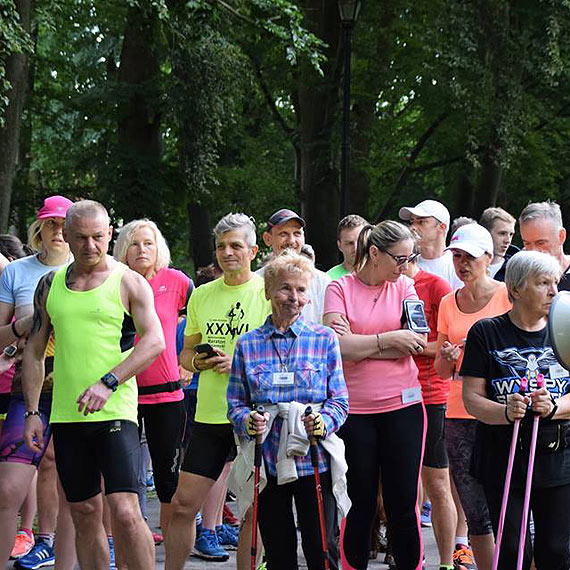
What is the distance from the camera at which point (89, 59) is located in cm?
2614

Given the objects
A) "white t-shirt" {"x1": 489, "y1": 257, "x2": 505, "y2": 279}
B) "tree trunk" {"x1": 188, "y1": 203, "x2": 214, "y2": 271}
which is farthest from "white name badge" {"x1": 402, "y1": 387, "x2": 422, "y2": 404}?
"tree trunk" {"x1": 188, "y1": 203, "x2": 214, "y2": 271}

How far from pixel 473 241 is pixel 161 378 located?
2.06m

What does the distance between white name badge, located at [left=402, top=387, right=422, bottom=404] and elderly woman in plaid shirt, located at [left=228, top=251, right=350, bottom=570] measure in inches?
25.1

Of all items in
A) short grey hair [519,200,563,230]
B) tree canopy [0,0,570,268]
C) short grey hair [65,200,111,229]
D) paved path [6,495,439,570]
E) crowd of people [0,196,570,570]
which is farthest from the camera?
tree canopy [0,0,570,268]

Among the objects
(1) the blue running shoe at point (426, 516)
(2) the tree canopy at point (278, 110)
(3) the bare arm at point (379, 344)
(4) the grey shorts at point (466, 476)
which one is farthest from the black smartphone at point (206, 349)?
(2) the tree canopy at point (278, 110)

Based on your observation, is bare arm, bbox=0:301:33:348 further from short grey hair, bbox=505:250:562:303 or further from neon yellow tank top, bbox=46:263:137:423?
short grey hair, bbox=505:250:562:303

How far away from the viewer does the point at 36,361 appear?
6.38 metres

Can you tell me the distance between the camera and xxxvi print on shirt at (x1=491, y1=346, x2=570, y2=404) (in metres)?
5.51

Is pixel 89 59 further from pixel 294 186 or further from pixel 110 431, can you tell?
pixel 110 431

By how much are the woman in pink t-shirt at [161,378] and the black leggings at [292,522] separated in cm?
145

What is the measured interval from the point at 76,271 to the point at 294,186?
60.5ft

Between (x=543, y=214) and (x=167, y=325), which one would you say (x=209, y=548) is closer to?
(x=167, y=325)

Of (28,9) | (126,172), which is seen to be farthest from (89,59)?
(28,9)

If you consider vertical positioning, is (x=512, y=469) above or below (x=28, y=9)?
below
